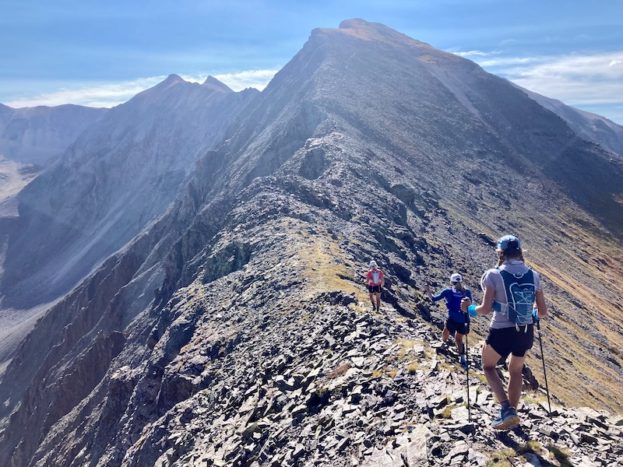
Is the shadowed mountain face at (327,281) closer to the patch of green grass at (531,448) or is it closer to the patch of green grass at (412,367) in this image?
the patch of green grass at (412,367)

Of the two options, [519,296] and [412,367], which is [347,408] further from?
[519,296]

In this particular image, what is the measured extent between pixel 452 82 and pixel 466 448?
12772 centimetres

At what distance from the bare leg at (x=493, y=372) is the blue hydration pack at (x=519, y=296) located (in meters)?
0.91

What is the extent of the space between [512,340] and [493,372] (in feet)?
2.84

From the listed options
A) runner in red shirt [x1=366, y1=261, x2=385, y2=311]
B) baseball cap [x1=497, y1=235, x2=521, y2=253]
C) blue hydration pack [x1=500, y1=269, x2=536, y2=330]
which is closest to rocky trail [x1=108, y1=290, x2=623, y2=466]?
runner in red shirt [x1=366, y1=261, x2=385, y2=311]

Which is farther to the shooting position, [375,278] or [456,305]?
[375,278]

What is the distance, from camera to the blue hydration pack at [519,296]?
33.0ft

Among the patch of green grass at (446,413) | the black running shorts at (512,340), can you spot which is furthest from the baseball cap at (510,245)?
the patch of green grass at (446,413)

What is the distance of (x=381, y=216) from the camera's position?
1829 inches

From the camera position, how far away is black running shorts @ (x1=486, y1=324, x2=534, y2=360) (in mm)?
10312

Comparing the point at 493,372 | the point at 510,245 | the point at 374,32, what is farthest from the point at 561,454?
the point at 374,32

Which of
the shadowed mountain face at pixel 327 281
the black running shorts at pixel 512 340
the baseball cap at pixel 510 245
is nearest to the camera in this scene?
the baseball cap at pixel 510 245

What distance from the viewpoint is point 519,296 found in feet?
33.1

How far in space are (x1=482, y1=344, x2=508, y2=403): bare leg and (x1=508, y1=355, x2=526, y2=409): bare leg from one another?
0.64 feet
